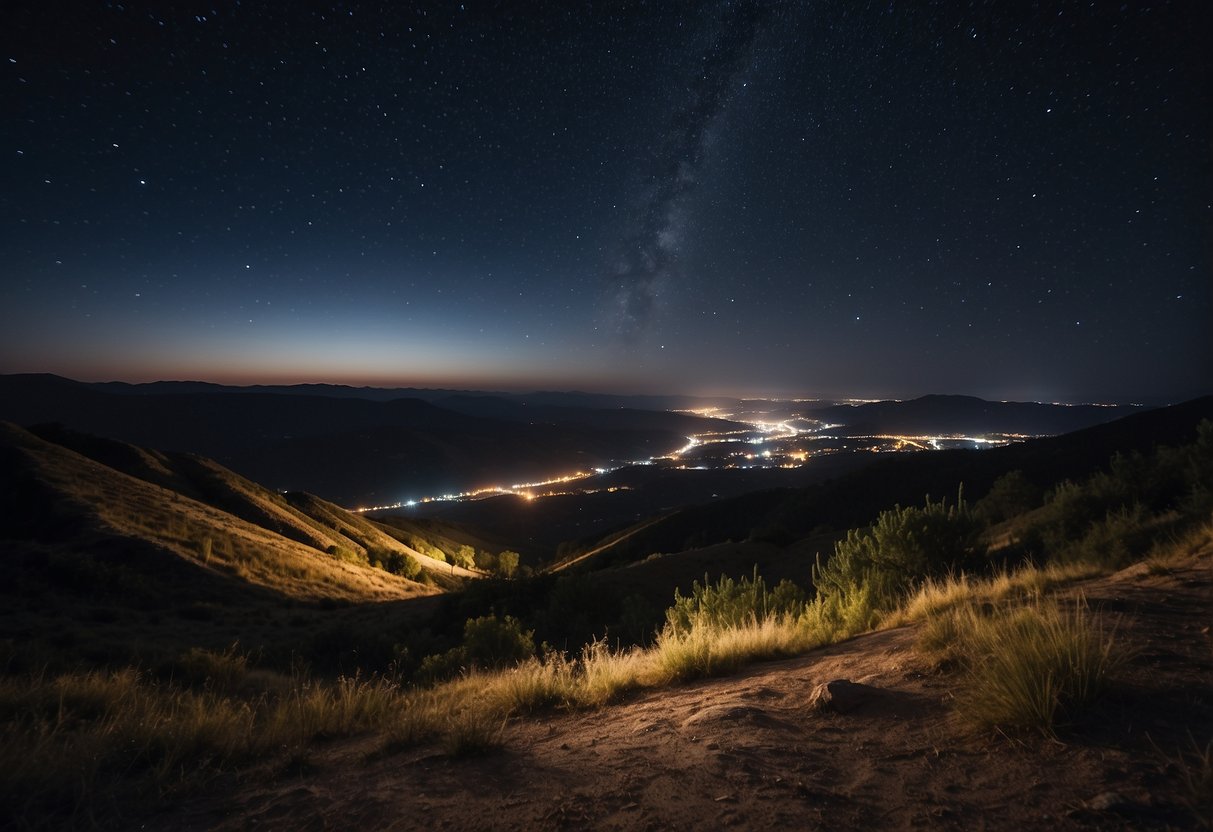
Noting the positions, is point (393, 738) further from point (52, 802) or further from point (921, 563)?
point (921, 563)

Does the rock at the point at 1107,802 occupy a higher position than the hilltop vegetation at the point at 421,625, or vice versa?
the rock at the point at 1107,802

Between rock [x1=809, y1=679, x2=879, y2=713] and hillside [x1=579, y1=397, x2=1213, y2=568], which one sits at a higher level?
rock [x1=809, y1=679, x2=879, y2=713]

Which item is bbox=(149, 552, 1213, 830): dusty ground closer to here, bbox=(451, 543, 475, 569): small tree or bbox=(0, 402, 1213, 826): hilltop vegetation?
bbox=(0, 402, 1213, 826): hilltop vegetation

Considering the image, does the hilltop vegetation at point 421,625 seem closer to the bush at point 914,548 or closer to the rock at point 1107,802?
the bush at point 914,548

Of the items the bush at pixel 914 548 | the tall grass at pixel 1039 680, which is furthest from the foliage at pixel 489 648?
the tall grass at pixel 1039 680

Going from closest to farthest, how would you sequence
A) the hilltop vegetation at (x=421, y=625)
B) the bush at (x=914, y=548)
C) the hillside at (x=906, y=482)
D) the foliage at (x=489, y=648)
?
the hilltop vegetation at (x=421, y=625) < the bush at (x=914, y=548) < the foliage at (x=489, y=648) < the hillside at (x=906, y=482)

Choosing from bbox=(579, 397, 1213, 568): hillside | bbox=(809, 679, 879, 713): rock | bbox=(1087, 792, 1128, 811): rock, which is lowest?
bbox=(579, 397, 1213, 568): hillside

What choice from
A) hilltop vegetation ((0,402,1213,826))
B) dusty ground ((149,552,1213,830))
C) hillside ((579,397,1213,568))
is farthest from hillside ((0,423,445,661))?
hillside ((579,397,1213,568))

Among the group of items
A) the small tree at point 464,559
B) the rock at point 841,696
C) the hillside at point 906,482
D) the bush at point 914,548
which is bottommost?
the small tree at point 464,559
